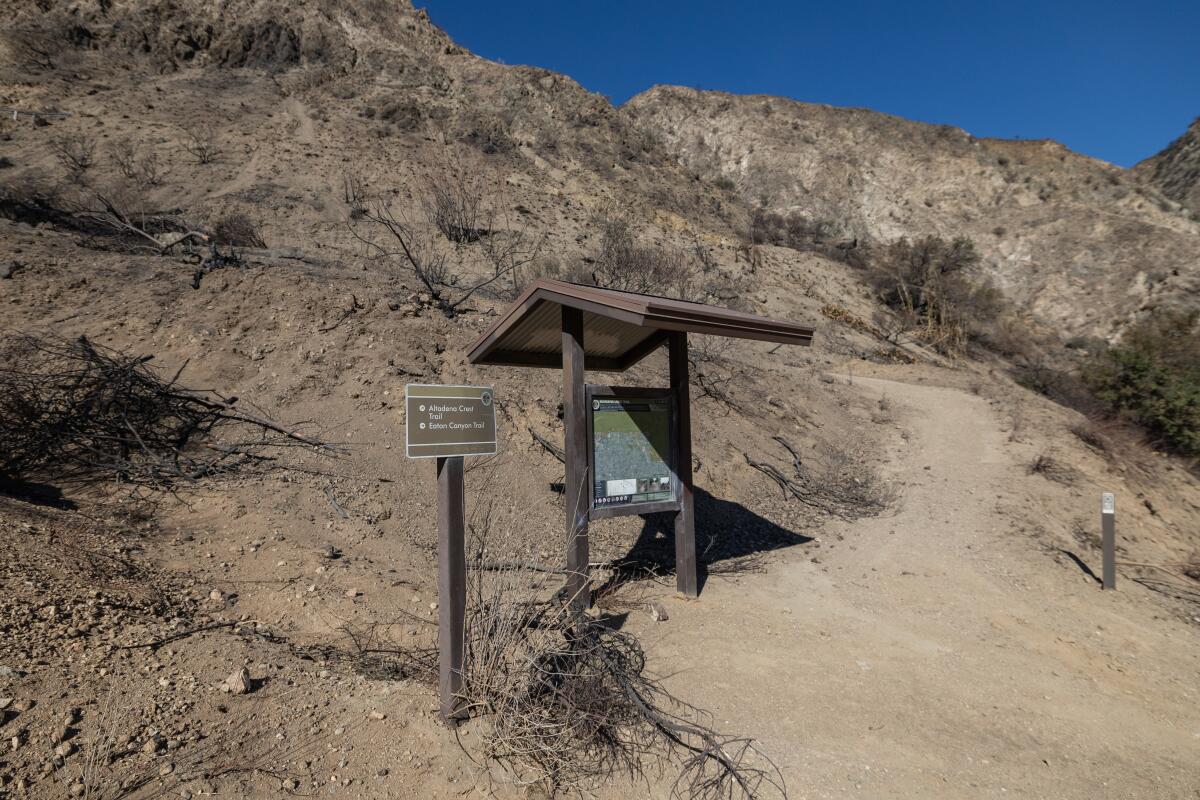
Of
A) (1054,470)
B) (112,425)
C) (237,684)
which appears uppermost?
(112,425)

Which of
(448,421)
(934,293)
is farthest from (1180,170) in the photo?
(448,421)

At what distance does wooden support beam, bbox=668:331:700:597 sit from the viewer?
505cm

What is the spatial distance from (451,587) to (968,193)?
38.8m

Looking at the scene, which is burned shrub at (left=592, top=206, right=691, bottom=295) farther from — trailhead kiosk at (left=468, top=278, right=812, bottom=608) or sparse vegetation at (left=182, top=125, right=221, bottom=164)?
sparse vegetation at (left=182, top=125, right=221, bottom=164)

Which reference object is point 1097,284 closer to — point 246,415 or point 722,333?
point 722,333

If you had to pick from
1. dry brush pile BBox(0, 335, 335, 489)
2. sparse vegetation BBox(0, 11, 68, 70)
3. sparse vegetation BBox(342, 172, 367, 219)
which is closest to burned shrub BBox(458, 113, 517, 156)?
sparse vegetation BBox(342, 172, 367, 219)

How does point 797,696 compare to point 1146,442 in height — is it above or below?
below

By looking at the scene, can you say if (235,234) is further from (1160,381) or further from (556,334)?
(1160,381)

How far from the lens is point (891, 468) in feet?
31.5

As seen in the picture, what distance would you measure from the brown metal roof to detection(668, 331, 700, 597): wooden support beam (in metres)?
0.28

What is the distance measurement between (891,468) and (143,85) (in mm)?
27594

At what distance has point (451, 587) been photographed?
2.96 meters

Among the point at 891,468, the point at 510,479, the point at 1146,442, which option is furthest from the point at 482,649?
the point at 1146,442

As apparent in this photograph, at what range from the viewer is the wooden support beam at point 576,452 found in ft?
14.3
